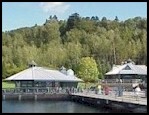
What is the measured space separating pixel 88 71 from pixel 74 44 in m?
7.65

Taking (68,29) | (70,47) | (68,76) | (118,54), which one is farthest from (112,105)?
(68,29)

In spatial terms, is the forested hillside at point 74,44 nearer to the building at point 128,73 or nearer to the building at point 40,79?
the building at point 128,73

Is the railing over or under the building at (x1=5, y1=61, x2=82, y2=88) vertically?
under

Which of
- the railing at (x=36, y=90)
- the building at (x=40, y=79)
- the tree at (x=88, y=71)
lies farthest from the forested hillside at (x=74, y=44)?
the railing at (x=36, y=90)

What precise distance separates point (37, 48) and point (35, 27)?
5673mm

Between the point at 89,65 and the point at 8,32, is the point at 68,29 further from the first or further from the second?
the point at 89,65

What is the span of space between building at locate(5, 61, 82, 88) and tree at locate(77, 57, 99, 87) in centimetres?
697

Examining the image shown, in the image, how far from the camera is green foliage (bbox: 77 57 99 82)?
47562 millimetres

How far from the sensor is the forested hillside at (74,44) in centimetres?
5175

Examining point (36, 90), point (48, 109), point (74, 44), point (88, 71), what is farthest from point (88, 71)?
point (48, 109)

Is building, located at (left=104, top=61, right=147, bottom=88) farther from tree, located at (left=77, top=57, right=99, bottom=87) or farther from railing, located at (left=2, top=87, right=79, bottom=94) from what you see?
railing, located at (left=2, top=87, right=79, bottom=94)

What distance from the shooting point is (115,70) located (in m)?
48.9

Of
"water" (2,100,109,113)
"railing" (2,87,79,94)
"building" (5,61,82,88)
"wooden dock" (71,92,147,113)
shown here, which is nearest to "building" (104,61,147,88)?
"building" (5,61,82,88)

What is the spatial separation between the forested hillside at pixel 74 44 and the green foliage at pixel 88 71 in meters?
2.11
